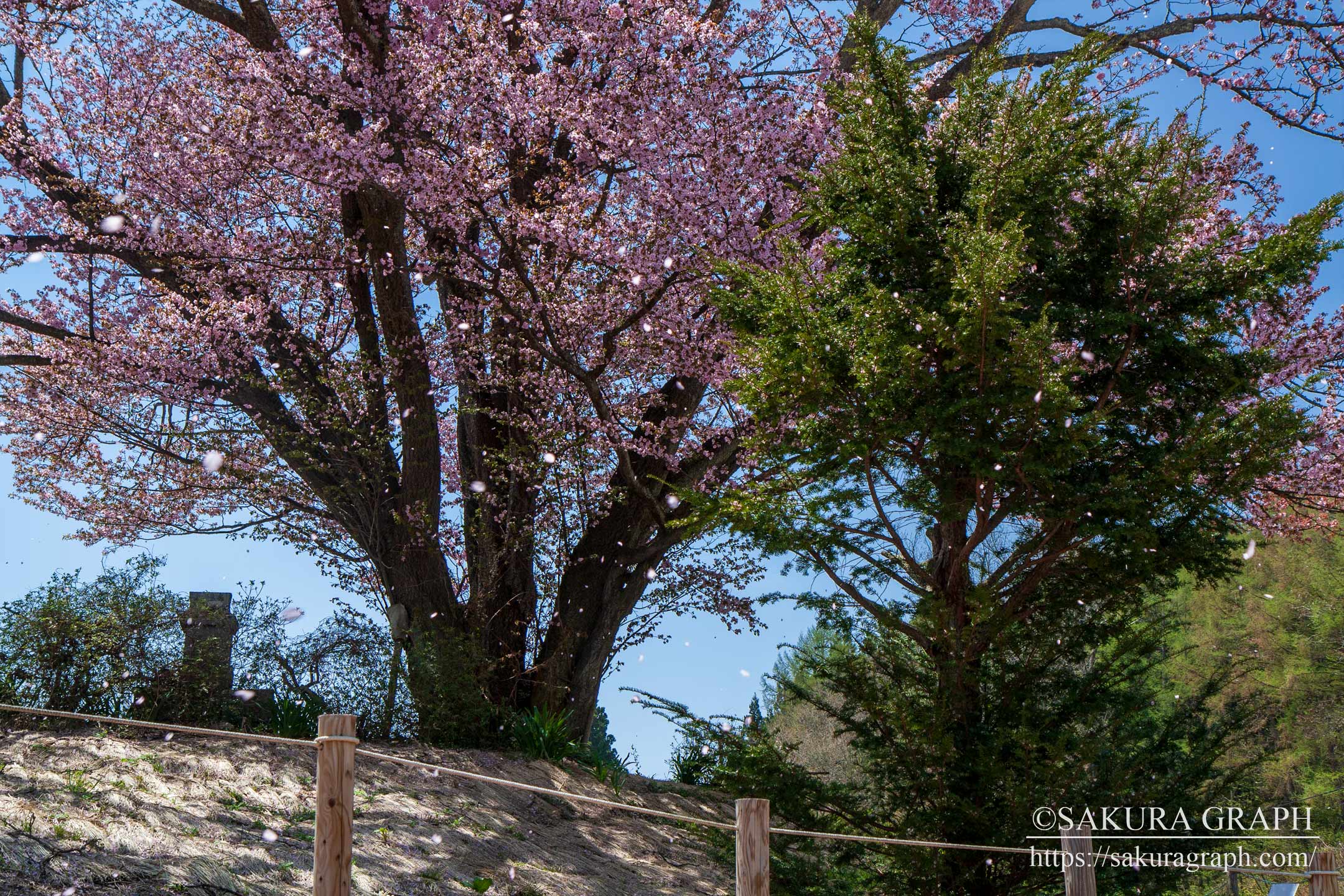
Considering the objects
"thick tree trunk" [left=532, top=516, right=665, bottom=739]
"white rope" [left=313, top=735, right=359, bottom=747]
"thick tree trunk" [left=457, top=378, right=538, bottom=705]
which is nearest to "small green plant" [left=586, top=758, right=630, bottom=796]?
"thick tree trunk" [left=532, top=516, right=665, bottom=739]

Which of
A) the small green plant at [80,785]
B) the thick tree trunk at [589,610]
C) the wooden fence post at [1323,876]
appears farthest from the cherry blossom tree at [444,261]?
the wooden fence post at [1323,876]

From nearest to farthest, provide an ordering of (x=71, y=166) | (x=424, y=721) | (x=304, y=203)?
(x=424, y=721), (x=71, y=166), (x=304, y=203)

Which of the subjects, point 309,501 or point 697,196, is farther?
point 309,501

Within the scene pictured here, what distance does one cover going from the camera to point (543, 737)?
9695mm

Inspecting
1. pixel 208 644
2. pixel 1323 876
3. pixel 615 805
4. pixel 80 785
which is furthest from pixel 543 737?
pixel 1323 876

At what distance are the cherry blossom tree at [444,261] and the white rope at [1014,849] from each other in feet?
14.2

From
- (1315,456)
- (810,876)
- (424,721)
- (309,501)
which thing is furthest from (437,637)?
(1315,456)

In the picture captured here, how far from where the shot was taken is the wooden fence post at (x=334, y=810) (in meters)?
4.76

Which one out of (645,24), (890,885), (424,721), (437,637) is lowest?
(890,885)

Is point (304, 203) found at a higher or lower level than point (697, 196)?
higher

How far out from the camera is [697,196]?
8.76 meters

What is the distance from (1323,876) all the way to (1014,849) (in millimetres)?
1860

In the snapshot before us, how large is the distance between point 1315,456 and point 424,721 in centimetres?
915

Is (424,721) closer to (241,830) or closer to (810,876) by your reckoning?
(241,830)
